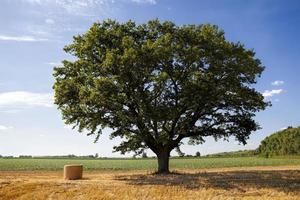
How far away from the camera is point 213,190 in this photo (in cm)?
2694

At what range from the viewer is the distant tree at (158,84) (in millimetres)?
37188

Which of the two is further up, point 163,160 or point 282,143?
point 282,143

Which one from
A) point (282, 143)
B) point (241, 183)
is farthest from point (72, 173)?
point (282, 143)

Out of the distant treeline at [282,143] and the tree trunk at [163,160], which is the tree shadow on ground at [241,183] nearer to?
the tree trunk at [163,160]

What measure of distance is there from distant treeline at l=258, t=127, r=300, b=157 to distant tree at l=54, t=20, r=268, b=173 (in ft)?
193

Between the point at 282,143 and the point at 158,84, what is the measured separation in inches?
2775

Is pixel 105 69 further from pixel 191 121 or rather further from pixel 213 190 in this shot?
pixel 213 190

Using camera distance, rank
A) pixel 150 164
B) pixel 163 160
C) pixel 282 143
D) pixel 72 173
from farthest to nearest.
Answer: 1. pixel 282 143
2. pixel 150 164
3. pixel 163 160
4. pixel 72 173

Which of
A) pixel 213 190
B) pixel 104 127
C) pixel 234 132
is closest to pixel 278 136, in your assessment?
pixel 234 132

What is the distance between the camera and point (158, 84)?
37781mm

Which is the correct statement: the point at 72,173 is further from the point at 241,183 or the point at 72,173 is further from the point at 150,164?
the point at 150,164

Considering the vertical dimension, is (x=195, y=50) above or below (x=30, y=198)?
above

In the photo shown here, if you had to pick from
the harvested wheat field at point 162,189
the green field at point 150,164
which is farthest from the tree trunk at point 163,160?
the green field at point 150,164

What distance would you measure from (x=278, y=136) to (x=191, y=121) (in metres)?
69.3
